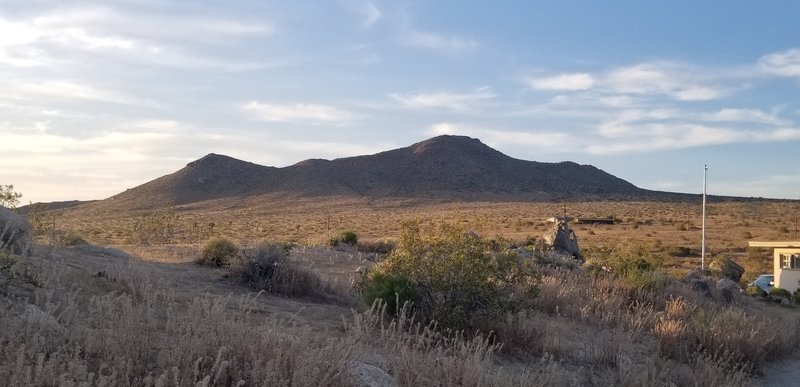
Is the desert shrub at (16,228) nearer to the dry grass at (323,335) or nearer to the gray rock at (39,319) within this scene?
the dry grass at (323,335)

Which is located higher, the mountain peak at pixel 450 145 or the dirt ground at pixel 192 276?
the mountain peak at pixel 450 145

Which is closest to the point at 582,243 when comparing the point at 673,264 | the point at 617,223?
the point at 673,264

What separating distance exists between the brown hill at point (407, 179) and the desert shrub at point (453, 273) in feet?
270

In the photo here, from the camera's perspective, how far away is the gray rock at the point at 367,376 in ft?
21.2

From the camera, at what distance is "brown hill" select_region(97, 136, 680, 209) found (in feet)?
325

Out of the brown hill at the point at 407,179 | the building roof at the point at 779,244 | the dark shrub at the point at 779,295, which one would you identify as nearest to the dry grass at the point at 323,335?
the dark shrub at the point at 779,295

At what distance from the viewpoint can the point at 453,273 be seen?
35.1 ft

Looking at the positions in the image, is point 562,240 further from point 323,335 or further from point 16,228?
point 323,335

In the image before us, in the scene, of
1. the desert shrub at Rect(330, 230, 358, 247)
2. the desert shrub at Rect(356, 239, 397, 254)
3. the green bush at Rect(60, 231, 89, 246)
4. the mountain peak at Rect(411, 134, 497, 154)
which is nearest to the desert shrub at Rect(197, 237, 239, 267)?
the green bush at Rect(60, 231, 89, 246)

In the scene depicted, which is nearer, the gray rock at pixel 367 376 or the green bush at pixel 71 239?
the gray rock at pixel 367 376

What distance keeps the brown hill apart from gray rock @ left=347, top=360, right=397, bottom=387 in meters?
85.8

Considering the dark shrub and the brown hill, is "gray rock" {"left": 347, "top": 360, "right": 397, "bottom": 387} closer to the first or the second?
the dark shrub

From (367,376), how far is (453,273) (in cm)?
414

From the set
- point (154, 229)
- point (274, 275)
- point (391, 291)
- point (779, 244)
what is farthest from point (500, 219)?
point (391, 291)
